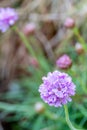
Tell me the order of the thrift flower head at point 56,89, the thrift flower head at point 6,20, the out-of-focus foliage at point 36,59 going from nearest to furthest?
the thrift flower head at point 56,89
the thrift flower head at point 6,20
the out-of-focus foliage at point 36,59

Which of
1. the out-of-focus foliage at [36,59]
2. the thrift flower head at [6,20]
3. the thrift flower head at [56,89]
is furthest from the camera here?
the out-of-focus foliage at [36,59]

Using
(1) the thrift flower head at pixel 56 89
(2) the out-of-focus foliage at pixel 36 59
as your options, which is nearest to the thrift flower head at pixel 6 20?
(2) the out-of-focus foliage at pixel 36 59

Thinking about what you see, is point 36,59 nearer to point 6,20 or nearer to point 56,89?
point 6,20

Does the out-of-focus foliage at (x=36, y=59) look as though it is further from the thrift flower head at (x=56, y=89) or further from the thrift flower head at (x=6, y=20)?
the thrift flower head at (x=56, y=89)

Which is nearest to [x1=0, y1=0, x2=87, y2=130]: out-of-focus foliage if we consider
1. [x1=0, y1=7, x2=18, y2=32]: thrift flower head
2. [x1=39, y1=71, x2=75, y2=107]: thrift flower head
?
[x1=0, y1=7, x2=18, y2=32]: thrift flower head

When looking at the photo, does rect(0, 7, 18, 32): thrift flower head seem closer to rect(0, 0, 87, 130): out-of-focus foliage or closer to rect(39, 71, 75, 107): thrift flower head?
rect(0, 0, 87, 130): out-of-focus foliage

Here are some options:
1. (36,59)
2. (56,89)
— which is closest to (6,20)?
(36,59)

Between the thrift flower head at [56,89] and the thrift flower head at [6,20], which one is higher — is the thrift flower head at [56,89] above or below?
below
